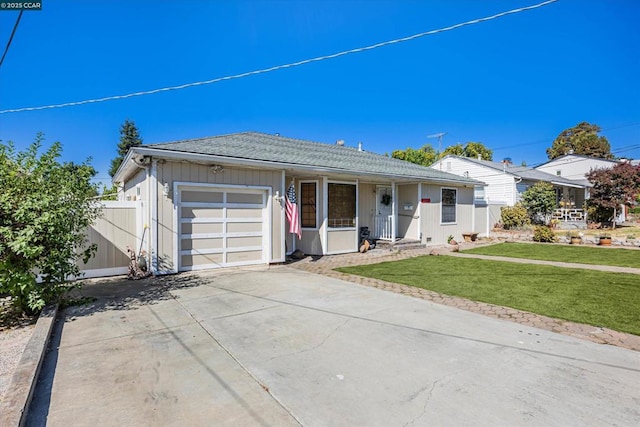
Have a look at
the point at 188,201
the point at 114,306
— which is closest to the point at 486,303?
the point at 114,306

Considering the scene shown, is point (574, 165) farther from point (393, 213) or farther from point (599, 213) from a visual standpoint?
point (393, 213)

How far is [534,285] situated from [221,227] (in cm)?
741

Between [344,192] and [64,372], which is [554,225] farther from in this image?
[64,372]

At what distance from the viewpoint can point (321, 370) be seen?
3117 millimetres

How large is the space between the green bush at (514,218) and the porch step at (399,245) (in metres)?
8.53

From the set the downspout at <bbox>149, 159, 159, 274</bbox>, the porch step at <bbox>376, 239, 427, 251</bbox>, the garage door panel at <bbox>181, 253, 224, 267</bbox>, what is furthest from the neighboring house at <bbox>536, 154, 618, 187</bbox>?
the downspout at <bbox>149, 159, 159, 274</bbox>

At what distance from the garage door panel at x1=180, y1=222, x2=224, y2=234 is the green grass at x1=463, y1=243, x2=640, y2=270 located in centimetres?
919

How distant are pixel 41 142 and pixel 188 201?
3.17 m

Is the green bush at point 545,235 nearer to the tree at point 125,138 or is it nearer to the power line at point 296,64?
the power line at point 296,64

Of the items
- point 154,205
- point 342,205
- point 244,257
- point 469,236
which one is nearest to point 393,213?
point 342,205

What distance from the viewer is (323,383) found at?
2879 mm

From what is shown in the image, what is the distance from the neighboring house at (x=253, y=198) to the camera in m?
7.52

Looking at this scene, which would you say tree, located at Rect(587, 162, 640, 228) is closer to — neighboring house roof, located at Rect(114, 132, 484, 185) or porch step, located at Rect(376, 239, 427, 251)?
neighboring house roof, located at Rect(114, 132, 484, 185)

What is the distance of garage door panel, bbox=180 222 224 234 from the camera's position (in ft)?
25.8
